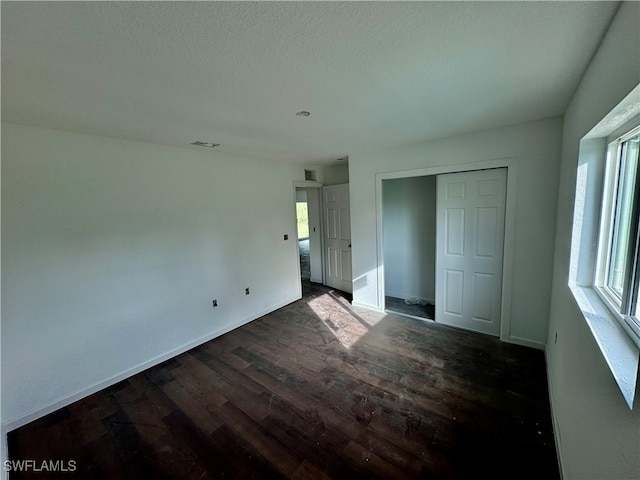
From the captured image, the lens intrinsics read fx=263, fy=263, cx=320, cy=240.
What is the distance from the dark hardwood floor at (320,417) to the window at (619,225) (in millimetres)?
1078

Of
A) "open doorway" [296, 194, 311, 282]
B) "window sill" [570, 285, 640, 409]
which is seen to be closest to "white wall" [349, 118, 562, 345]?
"window sill" [570, 285, 640, 409]

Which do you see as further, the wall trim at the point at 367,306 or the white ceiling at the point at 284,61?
the wall trim at the point at 367,306

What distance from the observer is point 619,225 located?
139 cm

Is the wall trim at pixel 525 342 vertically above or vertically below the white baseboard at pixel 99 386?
above

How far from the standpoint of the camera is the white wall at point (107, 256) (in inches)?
79.7

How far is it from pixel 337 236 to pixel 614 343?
386 cm

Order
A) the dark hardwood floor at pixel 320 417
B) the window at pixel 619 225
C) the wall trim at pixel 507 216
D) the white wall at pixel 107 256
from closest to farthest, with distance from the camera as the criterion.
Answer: the window at pixel 619 225 < the dark hardwood floor at pixel 320 417 < the white wall at pixel 107 256 < the wall trim at pixel 507 216

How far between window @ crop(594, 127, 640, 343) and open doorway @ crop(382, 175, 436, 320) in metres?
2.38

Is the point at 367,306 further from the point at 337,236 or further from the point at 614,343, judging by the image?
the point at 614,343

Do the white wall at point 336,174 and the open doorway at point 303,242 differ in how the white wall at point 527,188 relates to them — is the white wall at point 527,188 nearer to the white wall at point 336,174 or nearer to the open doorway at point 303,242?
the white wall at point 336,174

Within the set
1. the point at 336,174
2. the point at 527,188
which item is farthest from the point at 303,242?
the point at 527,188

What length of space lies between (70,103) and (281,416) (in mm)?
2589

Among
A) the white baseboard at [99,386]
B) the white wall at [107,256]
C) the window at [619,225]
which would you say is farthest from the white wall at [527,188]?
the white baseboard at [99,386]

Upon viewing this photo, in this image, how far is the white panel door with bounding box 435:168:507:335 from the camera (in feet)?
9.30
